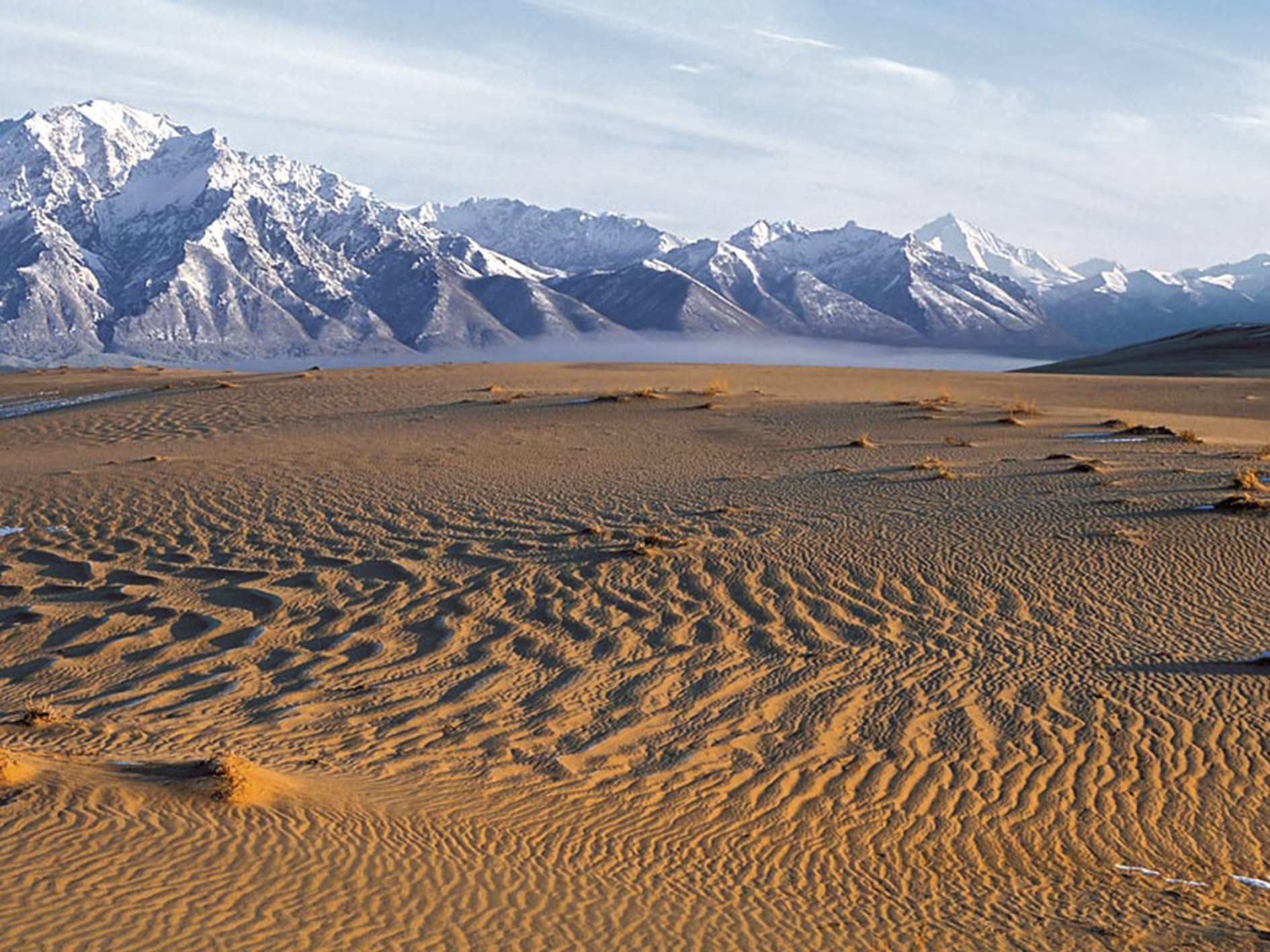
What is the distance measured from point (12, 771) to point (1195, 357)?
6156cm

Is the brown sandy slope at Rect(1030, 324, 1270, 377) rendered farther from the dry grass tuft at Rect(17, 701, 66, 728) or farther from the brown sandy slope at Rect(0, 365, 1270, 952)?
the dry grass tuft at Rect(17, 701, 66, 728)

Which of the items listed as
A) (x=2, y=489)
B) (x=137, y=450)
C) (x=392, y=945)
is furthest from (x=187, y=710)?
(x=137, y=450)

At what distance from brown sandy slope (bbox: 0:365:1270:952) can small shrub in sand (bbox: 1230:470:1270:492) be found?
22 cm

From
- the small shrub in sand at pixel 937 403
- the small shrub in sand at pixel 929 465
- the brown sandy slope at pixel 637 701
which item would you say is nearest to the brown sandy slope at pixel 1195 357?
the small shrub in sand at pixel 937 403

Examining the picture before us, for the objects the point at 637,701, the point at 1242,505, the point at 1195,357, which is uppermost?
the point at 1195,357

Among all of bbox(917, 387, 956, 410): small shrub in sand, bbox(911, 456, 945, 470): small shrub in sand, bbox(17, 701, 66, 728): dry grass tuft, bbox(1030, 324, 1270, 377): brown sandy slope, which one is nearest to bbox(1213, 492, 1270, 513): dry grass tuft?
bbox(911, 456, 945, 470): small shrub in sand

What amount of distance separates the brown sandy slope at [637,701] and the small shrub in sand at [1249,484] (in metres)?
0.22

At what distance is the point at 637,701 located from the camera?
9969 millimetres

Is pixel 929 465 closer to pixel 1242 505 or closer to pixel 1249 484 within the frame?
pixel 1249 484

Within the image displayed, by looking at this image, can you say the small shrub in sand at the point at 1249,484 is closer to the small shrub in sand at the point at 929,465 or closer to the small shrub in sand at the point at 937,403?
the small shrub in sand at the point at 929,465

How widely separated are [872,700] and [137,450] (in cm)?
1698

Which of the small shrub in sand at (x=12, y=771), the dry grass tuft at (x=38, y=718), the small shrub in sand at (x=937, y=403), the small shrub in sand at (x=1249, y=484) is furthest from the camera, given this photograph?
the small shrub in sand at (x=937, y=403)

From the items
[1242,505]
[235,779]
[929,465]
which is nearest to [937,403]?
[929,465]

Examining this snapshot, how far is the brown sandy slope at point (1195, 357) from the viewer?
51625mm
